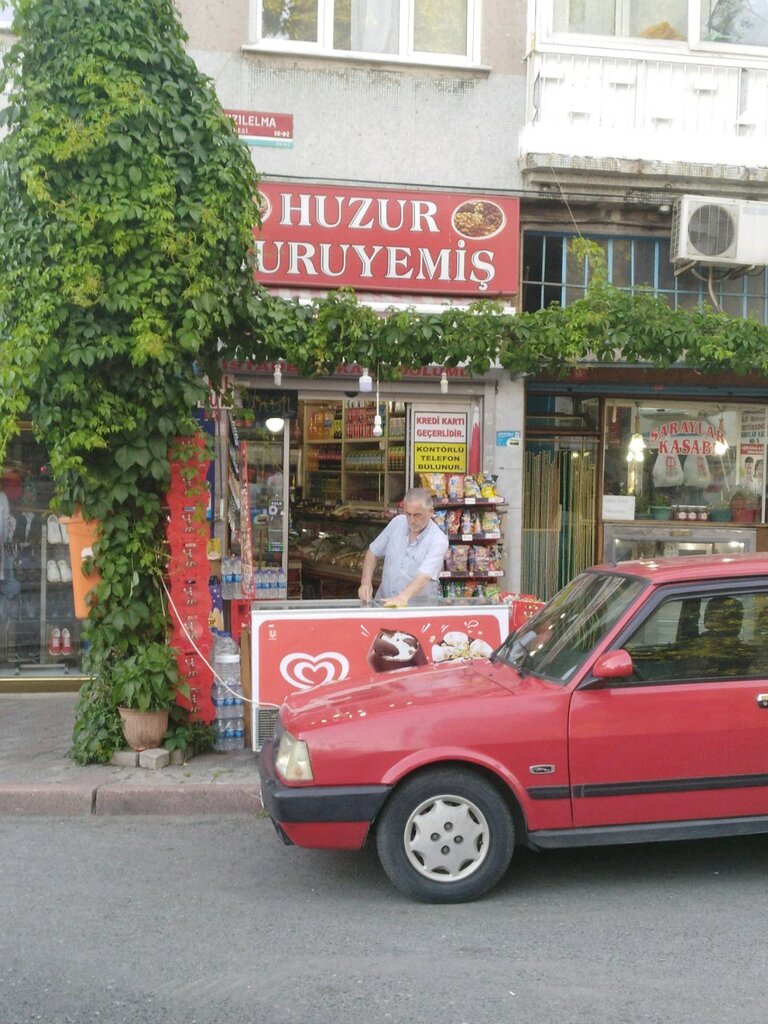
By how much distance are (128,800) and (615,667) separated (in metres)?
3.27

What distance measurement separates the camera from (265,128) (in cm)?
989

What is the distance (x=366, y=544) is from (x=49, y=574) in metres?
3.28

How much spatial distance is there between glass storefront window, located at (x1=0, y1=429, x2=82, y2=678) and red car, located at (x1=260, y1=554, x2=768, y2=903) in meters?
5.56

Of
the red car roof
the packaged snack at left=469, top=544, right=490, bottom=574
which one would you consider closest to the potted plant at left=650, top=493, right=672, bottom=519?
the packaged snack at left=469, top=544, right=490, bottom=574

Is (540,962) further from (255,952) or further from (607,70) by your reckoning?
(607,70)

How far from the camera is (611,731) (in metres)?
4.95

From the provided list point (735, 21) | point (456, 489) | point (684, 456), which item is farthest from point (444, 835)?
point (735, 21)

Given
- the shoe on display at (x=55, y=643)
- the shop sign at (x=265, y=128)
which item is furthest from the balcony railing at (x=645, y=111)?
the shoe on display at (x=55, y=643)

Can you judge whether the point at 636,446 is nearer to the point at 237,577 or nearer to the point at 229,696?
the point at 237,577

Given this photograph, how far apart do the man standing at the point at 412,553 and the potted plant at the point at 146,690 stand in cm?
157

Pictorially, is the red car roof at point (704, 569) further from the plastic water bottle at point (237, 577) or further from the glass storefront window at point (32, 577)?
the glass storefront window at point (32, 577)

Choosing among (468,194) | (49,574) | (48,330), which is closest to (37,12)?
(48,330)

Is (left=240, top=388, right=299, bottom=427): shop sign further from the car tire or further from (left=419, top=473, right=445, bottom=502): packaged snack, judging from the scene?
the car tire

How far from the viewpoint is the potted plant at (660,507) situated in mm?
11016
